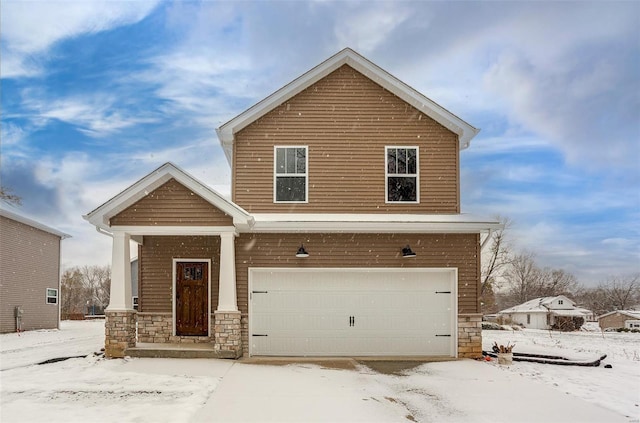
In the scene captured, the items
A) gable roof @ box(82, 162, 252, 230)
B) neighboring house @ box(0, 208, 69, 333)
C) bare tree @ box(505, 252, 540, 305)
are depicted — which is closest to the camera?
gable roof @ box(82, 162, 252, 230)

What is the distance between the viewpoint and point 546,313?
144ft

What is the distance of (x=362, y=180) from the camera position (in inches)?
522

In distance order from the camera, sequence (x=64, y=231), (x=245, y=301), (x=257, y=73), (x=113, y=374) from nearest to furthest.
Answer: (x=113, y=374), (x=245, y=301), (x=257, y=73), (x=64, y=231)

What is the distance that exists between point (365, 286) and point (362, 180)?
8.38 ft

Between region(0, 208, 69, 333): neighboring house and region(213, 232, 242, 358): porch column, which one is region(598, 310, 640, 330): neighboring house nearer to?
region(0, 208, 69, 333): neighboring house

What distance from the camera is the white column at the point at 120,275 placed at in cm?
1179

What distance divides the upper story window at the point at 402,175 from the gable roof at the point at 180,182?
12.4 feet

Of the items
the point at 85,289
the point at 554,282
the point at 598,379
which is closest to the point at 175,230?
the point at 598,379

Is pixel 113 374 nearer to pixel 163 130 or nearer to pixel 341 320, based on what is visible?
pixel 341 320

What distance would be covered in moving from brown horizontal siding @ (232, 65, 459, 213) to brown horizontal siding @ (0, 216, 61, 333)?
40.1 ft

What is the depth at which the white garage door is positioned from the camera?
12.8 m

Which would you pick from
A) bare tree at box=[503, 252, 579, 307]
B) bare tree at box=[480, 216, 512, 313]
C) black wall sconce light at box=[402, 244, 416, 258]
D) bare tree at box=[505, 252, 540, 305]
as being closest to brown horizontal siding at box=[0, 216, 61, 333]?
black wall sconce light at box=[402, 244, 416, 258]

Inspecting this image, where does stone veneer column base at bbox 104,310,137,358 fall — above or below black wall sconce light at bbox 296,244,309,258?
below

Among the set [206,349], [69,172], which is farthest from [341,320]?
[69,172]
